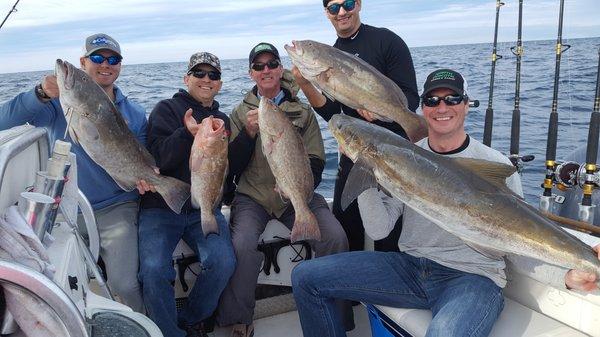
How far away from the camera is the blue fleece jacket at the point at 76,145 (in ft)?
11.0

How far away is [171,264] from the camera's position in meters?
3.38

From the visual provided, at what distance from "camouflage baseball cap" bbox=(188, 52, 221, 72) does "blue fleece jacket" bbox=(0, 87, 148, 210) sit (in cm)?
67

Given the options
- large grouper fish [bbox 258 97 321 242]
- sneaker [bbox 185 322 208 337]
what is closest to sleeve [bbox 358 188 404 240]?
large grouper fish [bbox 258 97 321 242]

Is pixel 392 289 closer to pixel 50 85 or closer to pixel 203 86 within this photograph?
pixel 203 86

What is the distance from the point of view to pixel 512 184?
2.89m

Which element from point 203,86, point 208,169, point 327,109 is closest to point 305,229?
point 208,169

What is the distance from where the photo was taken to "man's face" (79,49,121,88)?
3.75 metres

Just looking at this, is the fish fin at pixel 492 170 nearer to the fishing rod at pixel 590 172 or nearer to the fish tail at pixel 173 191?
the fishing rod at pixel 590 172

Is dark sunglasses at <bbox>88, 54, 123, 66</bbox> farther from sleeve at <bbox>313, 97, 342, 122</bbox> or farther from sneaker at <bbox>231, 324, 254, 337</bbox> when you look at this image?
sneaker at <bbox>231, 324, 254, 337</bbox>

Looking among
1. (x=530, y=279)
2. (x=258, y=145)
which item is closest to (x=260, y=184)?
(x=258, y=145)

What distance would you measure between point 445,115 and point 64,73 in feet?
7.76

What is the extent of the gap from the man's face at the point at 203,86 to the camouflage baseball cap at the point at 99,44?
22.9 inches

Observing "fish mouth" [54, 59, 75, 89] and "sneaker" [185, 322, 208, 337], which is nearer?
"fish mouth" [54, 59, 75, 89]

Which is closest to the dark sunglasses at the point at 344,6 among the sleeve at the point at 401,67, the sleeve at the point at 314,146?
the sleeve at the point at 401,67
